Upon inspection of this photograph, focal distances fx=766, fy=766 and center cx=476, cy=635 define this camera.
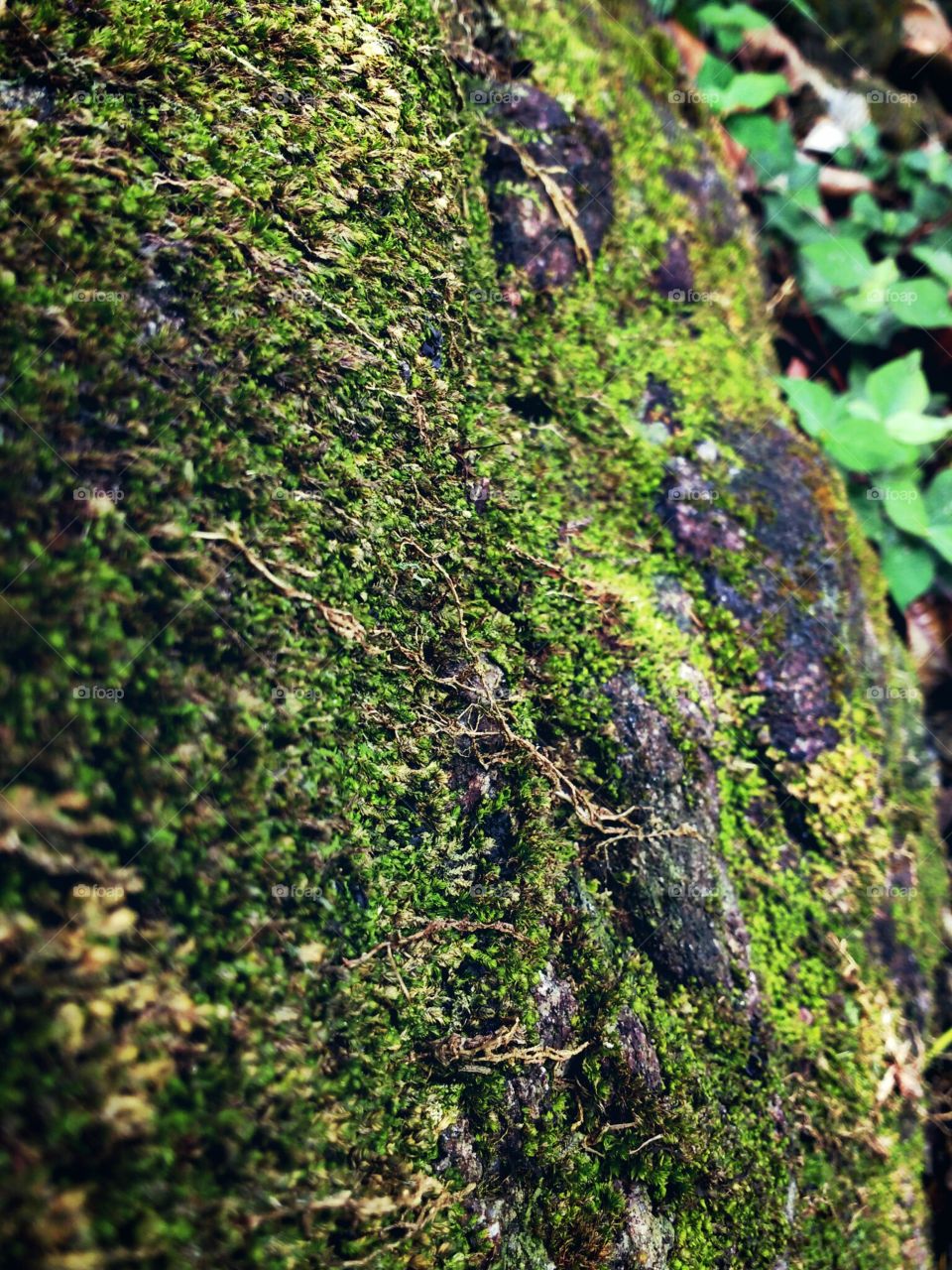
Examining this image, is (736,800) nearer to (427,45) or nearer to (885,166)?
(427,45)

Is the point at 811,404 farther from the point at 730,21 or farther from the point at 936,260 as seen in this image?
the point at 730,21

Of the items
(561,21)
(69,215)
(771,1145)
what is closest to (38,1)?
(69,215)

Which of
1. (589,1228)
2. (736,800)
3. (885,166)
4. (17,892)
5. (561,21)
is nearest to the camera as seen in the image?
(17,892)
